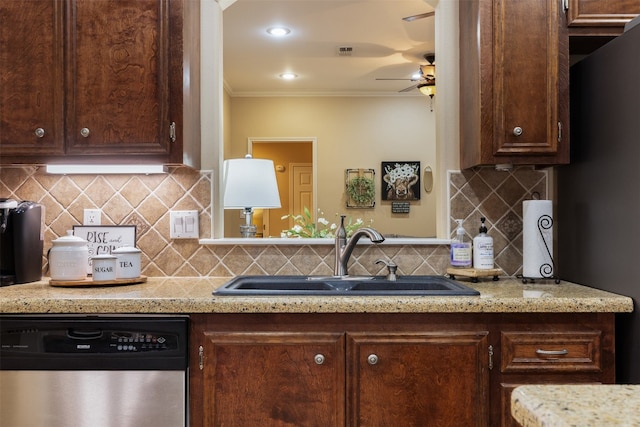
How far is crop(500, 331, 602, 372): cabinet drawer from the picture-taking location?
155 centimetres

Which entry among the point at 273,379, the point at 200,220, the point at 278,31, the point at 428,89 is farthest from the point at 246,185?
the point at 278,31

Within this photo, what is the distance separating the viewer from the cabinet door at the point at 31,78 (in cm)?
185

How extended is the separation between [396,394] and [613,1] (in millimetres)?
1671

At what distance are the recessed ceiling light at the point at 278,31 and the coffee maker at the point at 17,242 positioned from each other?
9.46ft

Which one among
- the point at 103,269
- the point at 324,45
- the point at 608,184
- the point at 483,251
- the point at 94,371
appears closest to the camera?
the point at 94,371

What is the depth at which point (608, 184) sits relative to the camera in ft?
5.59

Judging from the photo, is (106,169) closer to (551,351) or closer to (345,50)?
(551,351)

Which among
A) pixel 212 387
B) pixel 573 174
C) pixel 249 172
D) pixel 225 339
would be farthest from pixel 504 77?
pixel 212 387

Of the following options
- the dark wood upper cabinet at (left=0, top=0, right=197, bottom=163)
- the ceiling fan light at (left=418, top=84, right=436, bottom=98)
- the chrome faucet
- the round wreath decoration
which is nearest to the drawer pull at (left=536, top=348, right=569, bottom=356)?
the chrome faucet

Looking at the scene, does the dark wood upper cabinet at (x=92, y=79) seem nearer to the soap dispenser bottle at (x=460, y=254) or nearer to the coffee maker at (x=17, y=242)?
the coffee maker at (x=17, y=242)

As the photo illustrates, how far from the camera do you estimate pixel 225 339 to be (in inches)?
61.1

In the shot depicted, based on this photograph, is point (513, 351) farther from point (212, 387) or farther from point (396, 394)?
point (212, 387)

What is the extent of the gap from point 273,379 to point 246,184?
3.23 ft

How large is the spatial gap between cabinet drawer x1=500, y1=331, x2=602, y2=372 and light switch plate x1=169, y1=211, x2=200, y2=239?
4.32 ft
